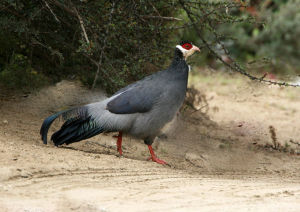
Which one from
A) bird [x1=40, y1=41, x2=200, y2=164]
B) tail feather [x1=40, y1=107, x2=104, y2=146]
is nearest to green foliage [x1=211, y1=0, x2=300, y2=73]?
bird [x1=40, y1=41, x2=200, y2=164]

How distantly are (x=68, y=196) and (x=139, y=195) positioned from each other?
50cm

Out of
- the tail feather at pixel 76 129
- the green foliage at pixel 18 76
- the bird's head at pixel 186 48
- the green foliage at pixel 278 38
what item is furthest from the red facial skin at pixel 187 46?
the green foliage at pixel 278 38

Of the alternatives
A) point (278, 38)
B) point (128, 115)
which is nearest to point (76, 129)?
point (128, 115)

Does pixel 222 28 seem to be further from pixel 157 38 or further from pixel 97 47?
pixel 97 47

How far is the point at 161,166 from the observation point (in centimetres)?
470

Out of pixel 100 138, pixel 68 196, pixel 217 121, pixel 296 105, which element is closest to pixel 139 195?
pixel 68 196

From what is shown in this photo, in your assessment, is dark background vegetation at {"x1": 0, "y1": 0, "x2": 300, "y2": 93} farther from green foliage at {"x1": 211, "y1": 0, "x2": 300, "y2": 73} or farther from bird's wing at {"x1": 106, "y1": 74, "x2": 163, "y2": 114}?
green foliage at {"x1": 211, "y1": 0, "x2": 300, "y2": 73}

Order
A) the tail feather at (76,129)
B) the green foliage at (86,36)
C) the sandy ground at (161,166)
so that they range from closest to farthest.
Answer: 1. the sandy ground at (161,166)
2. the tail feather at (76,129)
3. the green foliage at (86,36)

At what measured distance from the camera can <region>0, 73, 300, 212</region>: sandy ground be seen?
322 cm

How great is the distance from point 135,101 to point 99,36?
1.05 metres

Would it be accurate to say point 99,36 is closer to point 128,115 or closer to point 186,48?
point 186,48

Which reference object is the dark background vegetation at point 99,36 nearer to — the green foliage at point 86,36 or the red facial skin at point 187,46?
the green foliage at point 86,36

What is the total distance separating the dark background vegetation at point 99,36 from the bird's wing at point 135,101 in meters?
0.38

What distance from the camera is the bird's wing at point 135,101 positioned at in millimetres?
4797
